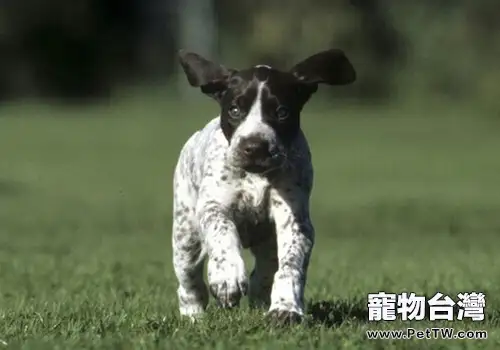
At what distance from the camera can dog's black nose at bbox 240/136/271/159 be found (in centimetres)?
757

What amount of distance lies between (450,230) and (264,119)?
10.1 m

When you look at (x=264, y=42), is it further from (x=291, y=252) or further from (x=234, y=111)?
(x=291, y=252)

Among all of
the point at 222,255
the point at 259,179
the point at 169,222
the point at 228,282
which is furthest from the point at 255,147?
the point at 169,222

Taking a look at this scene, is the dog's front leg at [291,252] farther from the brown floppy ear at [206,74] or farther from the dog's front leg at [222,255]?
the brown floppy ear at [206,74]

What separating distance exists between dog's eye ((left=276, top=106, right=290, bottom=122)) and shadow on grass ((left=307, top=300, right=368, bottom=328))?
1031 mm

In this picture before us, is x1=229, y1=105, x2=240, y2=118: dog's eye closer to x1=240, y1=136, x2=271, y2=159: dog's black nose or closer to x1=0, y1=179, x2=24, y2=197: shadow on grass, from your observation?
x1=240, y1=136, x2=271, y2=159: dog's black nose

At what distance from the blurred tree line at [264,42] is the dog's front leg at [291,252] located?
3159cm

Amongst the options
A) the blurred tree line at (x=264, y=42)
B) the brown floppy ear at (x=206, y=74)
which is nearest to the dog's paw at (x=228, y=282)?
the brown floppy ear at (x=206, y=74)

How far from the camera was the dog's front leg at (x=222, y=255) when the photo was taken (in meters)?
7.35

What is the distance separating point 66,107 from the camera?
42156 millimetres

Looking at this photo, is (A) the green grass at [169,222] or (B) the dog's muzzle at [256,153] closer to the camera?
(A) the green grass at [169,222]

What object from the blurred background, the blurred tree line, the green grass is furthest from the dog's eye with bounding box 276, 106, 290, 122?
the blurred tree line

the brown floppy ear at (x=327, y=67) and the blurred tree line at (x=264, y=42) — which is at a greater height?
the brown floppy ear at (x=327, y=67)

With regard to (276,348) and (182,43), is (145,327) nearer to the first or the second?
(276,348)
